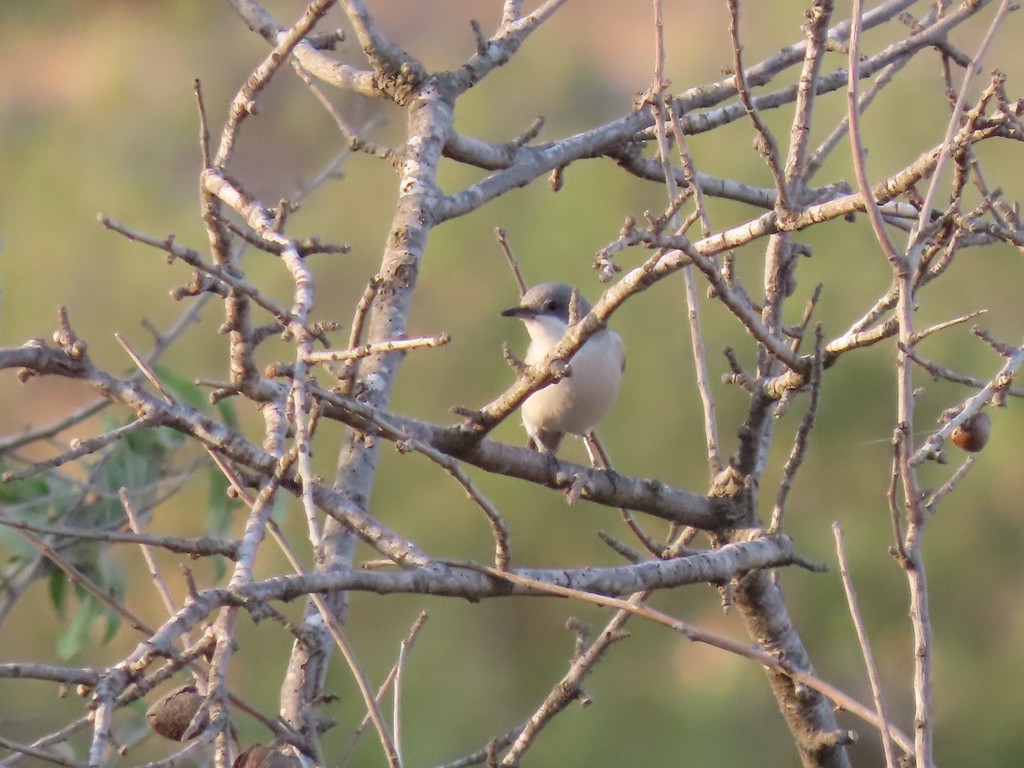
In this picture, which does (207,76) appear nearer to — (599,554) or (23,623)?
(23,623)

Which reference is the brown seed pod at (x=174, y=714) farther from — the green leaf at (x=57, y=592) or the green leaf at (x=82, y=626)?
the green leaf at (x=57, y=592)

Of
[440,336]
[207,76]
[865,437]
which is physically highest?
[207,76]

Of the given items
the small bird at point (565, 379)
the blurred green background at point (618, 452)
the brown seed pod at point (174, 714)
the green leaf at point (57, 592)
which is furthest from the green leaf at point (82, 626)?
the blurred green background at point (618, 452)

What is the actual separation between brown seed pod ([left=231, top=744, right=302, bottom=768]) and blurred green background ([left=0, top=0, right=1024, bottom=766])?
4.74 metres

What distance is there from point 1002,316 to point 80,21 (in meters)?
8.88

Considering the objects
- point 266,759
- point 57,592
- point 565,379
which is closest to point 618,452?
point 565,379

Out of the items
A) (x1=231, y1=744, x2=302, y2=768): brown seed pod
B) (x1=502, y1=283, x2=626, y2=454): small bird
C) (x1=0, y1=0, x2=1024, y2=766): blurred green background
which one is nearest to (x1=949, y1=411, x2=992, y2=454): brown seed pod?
(x1=231, y1=744, x2=302, y2=768): brown seed pod

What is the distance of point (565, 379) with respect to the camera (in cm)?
367

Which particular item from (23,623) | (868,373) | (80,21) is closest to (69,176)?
(80,21)

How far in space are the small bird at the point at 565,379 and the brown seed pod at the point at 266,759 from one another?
83.2 inches

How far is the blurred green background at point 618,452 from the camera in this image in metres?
6.66

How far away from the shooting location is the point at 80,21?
37.5 feet

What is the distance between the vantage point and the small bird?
12.0 feet

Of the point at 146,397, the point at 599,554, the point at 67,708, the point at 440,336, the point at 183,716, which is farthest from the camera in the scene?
the point at 599,554
